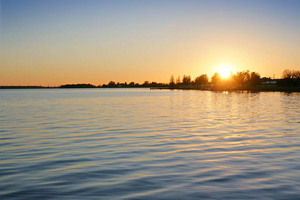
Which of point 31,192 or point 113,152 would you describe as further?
point 113,152

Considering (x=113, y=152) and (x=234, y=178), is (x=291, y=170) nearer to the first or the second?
(x=234, y=178)

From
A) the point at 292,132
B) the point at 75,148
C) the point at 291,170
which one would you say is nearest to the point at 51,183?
the point at 75,148

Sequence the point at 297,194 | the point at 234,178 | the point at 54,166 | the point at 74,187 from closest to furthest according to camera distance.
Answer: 1. the point at 297,194
2. the point at 74,187
3. the point at 234,178
4. the point at 54,166

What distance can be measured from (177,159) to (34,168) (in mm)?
6736

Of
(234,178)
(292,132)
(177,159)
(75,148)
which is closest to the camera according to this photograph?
(234,178)

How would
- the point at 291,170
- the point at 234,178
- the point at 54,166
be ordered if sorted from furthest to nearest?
the point at 54,166 < the point at 291,170 < the point at 234,178

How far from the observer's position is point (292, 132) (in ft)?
76.1

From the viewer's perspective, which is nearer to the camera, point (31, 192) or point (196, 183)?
point (31, 192)

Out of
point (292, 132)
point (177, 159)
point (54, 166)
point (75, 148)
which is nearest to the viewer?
point (54, 166)

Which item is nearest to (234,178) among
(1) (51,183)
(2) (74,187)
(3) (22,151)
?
(2) (74,187)

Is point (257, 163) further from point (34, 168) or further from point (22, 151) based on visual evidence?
point (22, 151)

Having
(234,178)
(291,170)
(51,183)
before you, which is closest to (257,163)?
(291,170)

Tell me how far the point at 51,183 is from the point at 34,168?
249cm

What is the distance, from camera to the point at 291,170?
12164mm
